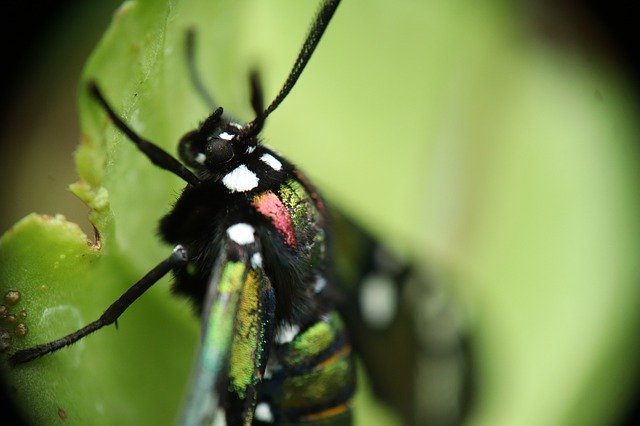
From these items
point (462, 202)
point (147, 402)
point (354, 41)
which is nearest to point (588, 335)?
point (462, 202)

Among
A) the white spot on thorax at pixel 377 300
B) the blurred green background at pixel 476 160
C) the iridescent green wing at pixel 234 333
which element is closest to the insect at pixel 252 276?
the iridescent green wing at pixel 234 333

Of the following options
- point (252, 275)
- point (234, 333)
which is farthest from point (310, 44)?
point (234, 333)

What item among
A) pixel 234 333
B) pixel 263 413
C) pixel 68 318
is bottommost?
pixel 263 413

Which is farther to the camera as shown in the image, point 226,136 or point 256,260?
point 226,136

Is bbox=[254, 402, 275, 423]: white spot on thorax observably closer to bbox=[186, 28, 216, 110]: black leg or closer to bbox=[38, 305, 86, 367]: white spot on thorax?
bbox=[38, 305, 86, 367]: white spot on thorax

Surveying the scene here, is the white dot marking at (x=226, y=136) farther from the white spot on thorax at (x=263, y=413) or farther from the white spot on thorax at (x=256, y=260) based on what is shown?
the white spot on thorax at (x=263, y=413)

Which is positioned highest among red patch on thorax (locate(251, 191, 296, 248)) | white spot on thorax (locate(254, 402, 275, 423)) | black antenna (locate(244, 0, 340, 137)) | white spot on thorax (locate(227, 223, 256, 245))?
black antenna (locate(244, 0, 340, 137))

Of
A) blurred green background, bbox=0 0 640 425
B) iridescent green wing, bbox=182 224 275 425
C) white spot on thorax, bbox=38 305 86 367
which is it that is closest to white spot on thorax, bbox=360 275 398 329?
blurred green background, bbox=0 0 640 425

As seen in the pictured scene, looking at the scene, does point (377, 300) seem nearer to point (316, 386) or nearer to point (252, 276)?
point (316, 386)
